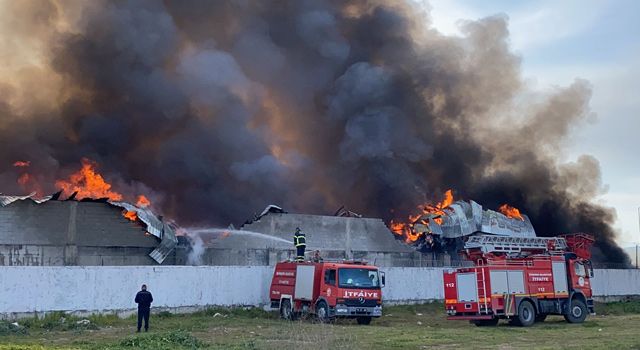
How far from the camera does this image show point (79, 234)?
28000mm

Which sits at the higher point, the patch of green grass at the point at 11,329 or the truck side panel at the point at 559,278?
the truck side panel at the point at 559,278

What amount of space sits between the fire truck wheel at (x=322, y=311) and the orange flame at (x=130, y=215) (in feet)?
34.7

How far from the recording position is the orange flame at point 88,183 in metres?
33.4

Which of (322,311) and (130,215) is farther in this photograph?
(130,215)

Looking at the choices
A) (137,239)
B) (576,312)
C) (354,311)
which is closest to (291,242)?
(137,239)

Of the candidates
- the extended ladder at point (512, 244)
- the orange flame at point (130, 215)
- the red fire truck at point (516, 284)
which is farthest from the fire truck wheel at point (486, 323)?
the orange flame at point (130, 215)

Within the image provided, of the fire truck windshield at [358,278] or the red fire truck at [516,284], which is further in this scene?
the fire truck windshield at [358,278]

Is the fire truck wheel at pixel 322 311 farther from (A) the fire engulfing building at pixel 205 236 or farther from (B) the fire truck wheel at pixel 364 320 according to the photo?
(A) the fire engulfing building at pixel 205 236

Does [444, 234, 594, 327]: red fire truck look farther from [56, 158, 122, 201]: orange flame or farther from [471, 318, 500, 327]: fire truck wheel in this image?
[56, 158, 122, 201]: orange flame

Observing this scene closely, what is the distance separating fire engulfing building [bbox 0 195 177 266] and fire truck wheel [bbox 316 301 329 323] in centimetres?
991

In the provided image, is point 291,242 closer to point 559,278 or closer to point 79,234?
point 79,234

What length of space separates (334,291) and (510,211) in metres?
23.3

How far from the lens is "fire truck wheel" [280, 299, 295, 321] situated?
23.5 metres

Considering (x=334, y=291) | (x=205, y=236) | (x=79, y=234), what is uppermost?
(x=205, y=236)
